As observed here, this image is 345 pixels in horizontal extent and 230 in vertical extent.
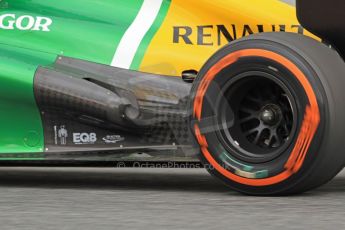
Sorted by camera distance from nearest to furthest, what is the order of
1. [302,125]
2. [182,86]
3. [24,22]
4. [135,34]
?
[302,125] → [182,86] → [135,34] → [24,22]

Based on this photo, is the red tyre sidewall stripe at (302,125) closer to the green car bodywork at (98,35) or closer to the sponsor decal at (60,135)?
the green car bodywork at (98,35)

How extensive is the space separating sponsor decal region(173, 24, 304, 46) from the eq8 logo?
2.88ft

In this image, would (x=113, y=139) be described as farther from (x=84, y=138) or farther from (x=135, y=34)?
(x=135, y=34)

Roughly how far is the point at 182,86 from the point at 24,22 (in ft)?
4.00

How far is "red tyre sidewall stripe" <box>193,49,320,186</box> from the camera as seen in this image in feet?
18.2

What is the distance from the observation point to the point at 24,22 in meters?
6.58

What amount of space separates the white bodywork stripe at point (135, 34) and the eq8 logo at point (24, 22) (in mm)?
540

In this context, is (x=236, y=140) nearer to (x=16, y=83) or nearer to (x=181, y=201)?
(x=181, y=201)

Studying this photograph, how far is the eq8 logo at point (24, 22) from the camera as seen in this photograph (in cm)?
652

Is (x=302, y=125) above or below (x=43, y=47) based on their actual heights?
below

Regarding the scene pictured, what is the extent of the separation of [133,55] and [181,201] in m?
1.05

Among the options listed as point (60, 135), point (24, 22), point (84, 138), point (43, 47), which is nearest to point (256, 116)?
point (84, 138)

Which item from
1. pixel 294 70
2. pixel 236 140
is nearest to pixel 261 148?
pixel 236 140

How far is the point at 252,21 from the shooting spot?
20.2 ft
